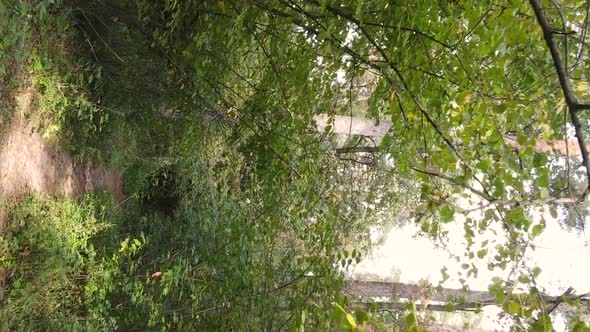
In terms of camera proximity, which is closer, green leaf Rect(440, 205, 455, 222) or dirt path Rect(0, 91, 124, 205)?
green leaf Rect(440, 205, 455, 222)

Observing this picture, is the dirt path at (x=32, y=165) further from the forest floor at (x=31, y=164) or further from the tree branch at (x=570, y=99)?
the tree branch at (x=570, y=99)

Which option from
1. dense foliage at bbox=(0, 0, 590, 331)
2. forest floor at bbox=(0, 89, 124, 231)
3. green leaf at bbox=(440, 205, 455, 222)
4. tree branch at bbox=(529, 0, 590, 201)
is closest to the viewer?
tree branch at bbox=(529, 0, 590, 201)

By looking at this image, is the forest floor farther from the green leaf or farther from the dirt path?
the green leaf

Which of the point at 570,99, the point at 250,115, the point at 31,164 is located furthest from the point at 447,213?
the point at 31,164

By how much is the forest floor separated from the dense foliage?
14 centimetres

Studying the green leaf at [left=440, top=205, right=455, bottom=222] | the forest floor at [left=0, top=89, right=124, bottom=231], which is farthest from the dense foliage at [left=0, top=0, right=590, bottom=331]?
the forest floor at [left=0, top=89, right=124, bottom=231]

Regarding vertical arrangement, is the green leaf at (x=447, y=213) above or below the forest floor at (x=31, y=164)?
below

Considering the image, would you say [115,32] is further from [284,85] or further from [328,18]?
[328,18]

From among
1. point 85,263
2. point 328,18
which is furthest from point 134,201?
point 328,18

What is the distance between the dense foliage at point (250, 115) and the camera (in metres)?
3.53

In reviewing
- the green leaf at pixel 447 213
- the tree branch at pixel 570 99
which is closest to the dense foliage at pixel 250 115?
the green leaf at pixel 447 213

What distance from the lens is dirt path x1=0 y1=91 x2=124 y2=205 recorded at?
Answer: 17.3ft

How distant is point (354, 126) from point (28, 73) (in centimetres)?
414

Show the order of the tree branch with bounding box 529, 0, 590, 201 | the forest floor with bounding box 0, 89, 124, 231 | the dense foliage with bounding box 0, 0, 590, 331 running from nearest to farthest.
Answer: the tree branch with bounding box 529, 0, 590, 201 → the dense foliage with bounding box 0, 0, 590, 331 → the forest floor with bounding box 0, 89, 124, 231
